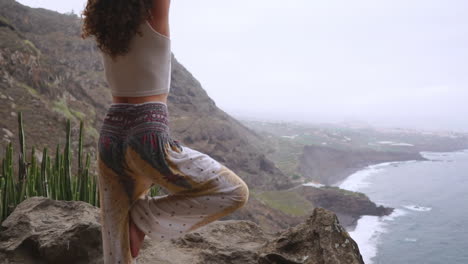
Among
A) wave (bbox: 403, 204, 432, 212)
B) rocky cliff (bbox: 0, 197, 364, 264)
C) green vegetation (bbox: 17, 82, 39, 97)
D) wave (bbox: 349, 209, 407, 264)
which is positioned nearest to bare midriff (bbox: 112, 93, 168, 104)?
rocky cliff (bbox: 0, 197, 364, 264)

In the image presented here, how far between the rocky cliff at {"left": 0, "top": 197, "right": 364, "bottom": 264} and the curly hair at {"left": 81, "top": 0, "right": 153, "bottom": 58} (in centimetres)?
147

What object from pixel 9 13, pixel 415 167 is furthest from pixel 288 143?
pixel 9 13

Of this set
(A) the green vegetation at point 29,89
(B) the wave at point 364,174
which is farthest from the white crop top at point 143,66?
(B) the wave at point 364,174

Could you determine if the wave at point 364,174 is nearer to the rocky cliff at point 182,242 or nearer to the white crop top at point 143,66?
the rocky cliff at point 182,242

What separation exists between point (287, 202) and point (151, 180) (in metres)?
12.0

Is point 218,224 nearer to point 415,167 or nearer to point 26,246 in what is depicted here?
point 26,246

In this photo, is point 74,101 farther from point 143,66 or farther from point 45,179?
point 143,66

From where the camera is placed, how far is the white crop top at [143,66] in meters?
1.62

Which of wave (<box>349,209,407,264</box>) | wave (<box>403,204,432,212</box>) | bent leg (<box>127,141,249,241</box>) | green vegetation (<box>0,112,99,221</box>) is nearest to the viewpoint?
bent leg (<box>127,141,249,241</box>)

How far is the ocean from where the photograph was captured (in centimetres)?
498

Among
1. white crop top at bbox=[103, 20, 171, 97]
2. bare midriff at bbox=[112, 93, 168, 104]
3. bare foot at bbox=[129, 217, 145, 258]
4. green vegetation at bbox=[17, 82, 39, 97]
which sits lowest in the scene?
bare foot at bbox=[129, 217, 145, 258]

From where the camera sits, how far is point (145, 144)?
162cm

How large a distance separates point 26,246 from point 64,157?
38.2 inches

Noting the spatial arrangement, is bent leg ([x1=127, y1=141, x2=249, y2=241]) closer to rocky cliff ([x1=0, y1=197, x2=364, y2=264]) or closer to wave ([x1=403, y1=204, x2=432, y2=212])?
rocky cliff ([x1=0, y1=197, x2=364, y2=264])
